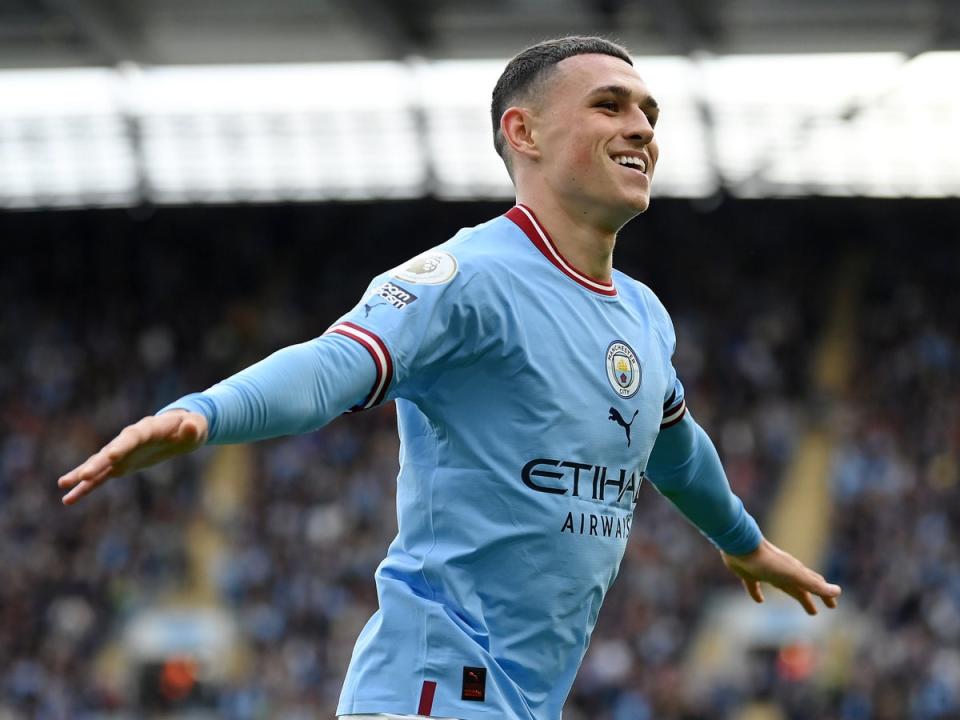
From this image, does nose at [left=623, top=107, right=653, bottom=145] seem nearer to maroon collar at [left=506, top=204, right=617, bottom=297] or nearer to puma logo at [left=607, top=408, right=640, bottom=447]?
maroon collar at [left=506, top=204, right=617, bottom=297]

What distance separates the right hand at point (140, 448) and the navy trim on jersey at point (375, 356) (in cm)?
49

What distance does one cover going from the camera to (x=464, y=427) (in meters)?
3.28

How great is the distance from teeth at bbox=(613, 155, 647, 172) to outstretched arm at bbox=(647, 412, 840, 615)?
0.83 metres

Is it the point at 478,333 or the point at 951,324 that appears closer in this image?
the point at 478,333

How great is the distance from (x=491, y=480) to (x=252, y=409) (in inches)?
27.5

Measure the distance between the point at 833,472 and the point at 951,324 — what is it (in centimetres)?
399

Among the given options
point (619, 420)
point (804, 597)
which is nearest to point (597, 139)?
point (619, 420)

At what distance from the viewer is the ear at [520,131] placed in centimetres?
361

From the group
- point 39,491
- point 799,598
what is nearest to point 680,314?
point 39,491

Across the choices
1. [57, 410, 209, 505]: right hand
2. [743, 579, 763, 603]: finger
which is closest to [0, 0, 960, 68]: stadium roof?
[743, 579, 763, 603]: finger

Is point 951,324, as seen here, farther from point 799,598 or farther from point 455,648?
point 455,648

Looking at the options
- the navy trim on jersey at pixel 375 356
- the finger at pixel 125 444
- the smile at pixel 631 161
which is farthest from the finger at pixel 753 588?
the finger at pixel 125 444

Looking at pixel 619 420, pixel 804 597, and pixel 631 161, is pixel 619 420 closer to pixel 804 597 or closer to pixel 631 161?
pixel 631 161

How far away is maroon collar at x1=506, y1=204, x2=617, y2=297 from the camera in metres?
3.51
